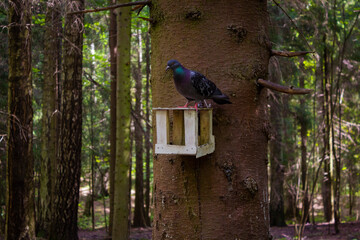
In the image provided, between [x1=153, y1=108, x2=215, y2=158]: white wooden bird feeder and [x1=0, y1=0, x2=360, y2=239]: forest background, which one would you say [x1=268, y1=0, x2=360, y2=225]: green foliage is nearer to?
[x1=0, y1=0, x2=360, y2=239]: forest background

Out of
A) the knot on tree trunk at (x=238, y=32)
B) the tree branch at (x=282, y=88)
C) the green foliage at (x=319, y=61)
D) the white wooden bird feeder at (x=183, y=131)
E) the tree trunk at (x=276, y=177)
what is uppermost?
the green foliage at (x=319, y=61)

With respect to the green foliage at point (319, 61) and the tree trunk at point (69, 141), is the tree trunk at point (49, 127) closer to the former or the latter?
the tree trunk at point (69, 141)

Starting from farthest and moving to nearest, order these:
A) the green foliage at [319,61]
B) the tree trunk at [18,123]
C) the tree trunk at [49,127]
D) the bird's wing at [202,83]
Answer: the tree trunk at [49,127] → the green foliage at [319,61] → the tree trunk at [18,123] → the bird's wing at [202,83]

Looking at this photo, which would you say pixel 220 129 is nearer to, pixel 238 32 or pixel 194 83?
pixel 194 83

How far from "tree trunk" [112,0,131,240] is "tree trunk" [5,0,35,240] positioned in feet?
5.68

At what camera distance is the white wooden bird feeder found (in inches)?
72.4

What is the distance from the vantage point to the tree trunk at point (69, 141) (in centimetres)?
899

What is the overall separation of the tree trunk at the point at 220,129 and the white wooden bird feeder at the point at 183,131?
0.05 m

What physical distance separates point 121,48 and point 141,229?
8576 mm

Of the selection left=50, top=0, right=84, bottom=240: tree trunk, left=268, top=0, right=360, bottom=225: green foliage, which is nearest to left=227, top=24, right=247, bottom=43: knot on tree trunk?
left=268, top=0, right=360, bottom=225: green foliage

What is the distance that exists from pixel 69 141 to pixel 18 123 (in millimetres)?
2937

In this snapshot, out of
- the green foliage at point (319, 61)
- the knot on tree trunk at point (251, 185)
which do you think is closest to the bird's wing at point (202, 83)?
the knot on tree trunk at point (251, 185)

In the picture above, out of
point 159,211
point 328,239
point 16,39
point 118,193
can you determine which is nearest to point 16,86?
→ point 16,39

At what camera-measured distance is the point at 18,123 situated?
607 cm
